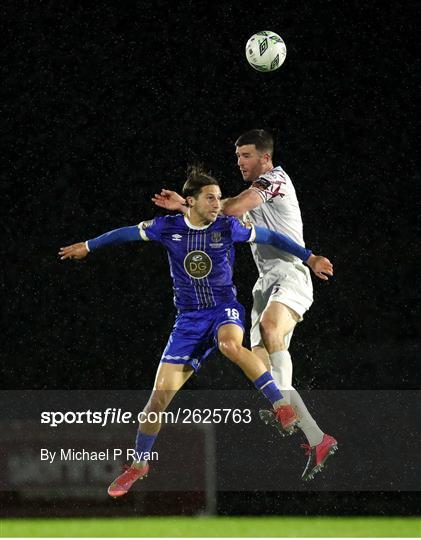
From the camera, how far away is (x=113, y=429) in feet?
41.0

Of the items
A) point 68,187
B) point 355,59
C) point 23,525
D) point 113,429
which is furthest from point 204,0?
point 23,525

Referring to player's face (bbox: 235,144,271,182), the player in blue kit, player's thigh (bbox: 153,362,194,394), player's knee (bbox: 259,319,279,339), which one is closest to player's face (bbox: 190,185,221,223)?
the player in blue kit

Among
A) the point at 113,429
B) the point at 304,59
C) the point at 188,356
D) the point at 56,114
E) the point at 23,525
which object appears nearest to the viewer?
the point at 188,356

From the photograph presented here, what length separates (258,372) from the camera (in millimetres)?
6996

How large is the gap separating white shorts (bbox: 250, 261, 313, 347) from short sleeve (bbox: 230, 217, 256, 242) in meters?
0.53

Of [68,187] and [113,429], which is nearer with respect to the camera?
[113,429]

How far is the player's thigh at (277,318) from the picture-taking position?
7445 mm

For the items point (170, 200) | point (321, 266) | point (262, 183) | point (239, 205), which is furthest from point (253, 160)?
point (321, 266)

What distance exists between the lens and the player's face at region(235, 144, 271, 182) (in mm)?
7730

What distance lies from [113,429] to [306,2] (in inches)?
274

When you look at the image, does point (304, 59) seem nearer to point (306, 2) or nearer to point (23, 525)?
point (306, 2)

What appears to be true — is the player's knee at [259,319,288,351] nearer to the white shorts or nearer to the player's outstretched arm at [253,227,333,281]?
the white shorts

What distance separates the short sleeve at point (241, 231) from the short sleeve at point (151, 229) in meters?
0.54

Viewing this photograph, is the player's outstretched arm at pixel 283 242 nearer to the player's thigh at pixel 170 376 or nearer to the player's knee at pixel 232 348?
the player's knee at pixel 232 348
